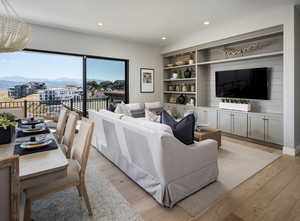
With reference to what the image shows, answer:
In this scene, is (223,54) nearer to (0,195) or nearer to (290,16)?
(290,16)

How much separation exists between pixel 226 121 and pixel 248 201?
282 centimetres

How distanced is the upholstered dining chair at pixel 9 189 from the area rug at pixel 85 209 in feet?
3.19

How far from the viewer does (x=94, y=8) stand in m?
3.41

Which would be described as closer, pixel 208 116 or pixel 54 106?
pixel 208 116

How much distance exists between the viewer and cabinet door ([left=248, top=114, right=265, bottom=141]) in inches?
154

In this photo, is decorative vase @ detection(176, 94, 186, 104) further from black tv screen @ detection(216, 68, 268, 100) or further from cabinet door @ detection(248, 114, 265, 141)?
cabinet door @ detection(248, 114, 265, 141)

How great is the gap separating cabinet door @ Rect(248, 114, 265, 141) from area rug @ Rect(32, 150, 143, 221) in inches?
134

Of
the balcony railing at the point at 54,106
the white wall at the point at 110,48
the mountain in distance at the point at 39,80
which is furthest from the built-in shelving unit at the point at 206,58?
the mountain in distance at the point at 39,80

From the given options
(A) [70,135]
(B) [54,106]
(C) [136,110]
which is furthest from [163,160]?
(B) [54,106]

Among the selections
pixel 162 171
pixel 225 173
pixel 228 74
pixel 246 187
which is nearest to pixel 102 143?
pixel 162 171

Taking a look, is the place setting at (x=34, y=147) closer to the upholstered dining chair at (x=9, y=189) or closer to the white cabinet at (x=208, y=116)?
the upholstered dining chair at (x=9, y=189)

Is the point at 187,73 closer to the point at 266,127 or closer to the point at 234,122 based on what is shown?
the point at 234,122

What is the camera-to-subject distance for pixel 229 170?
2.74 metres

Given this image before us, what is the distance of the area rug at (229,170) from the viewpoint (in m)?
1.95
